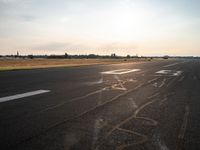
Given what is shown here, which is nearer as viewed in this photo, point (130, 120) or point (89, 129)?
point (89, 129)

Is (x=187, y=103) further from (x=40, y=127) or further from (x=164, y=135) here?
(x=40, y=127)

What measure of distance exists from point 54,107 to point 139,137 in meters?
3.14

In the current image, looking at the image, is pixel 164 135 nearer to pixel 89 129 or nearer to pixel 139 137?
pixel 139 137

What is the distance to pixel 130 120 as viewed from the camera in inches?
211

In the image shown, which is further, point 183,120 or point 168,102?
point 168,102

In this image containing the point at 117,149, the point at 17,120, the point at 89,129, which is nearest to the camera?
the point at 117,149

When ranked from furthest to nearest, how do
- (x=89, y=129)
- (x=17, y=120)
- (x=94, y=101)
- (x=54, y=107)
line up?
(x=94, y=101) → (x=54, y=107) → (x=17, y=120) → (x=89, y=129)

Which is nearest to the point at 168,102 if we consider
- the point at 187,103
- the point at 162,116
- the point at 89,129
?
the point at 187,103

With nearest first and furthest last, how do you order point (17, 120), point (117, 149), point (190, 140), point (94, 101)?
point (117, 149), point (190, 140), point (17, 120), point (94, 101)

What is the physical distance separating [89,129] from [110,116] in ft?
3.80

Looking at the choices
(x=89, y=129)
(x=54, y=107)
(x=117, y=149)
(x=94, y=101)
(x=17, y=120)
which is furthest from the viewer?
(x=94, y=101)

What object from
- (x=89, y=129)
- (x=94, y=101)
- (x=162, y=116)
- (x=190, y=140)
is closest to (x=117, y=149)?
(x=89, y=129)

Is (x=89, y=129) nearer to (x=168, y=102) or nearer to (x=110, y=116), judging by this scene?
(x=110, y=116)

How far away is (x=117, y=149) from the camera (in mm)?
3650
